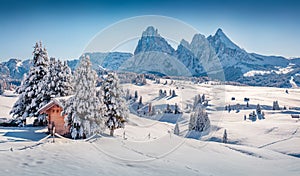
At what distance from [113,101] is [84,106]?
414 centimetres

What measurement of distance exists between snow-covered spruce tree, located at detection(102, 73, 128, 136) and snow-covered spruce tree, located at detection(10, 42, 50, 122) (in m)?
7.67

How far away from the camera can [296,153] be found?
5122 cm

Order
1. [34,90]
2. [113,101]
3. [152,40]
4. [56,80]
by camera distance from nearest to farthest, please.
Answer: [152,40]
[113,101]
[56,80]
[34,90]

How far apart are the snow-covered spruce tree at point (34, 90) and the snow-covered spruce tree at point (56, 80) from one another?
0.83 m

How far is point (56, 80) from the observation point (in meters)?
30.6

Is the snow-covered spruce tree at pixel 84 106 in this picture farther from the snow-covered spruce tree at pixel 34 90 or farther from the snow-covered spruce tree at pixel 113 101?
the snow-covered spruce tree at pixel 34 90

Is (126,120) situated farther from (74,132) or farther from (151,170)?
(151,170)

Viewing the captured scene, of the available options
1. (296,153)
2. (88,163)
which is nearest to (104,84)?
(88,163)

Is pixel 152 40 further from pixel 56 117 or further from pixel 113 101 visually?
pixel 56 117

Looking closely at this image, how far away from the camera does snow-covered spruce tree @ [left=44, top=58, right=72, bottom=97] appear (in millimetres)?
30344

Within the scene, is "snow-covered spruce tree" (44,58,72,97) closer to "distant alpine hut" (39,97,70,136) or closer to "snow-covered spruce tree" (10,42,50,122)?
"snow-covered spruce tree" (10,42,50,122)

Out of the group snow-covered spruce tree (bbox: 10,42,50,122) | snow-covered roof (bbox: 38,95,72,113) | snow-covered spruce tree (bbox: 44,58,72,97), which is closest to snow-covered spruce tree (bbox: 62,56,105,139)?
snow-covered roof (bbox: 38,95,72,113)

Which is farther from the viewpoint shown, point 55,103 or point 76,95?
point 55,103

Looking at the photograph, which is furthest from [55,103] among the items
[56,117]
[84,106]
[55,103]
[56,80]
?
[56,80]
